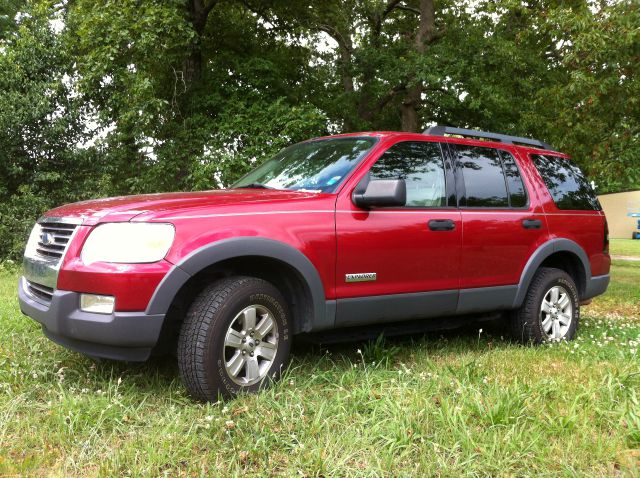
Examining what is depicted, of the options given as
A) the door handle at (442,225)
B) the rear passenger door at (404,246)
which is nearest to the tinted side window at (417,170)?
the rear passenger door at (404,246)

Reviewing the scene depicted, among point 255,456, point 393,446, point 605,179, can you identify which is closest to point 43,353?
point 255,456

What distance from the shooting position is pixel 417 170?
4.30 meters

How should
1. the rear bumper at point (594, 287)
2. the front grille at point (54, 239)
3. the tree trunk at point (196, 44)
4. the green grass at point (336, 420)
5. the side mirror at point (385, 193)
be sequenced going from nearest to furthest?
the green grass at point (336, 420) → the front grille at point (54, 239) → the side mirror at point (385, 193) → the rear bumper at point (594, 287) → the tree trunk at point (196, 44)

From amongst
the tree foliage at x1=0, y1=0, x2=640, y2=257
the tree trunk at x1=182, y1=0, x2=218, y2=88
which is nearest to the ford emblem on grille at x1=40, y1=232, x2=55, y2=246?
the tree foliage at x1=0, y1=0, x2=640, y2=257

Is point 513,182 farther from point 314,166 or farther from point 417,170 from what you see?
point 314,166

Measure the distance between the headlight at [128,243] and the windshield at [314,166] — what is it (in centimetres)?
122

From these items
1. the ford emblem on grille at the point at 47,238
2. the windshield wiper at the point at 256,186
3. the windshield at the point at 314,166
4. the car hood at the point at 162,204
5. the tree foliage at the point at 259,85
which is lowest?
the ford emblem on grille at the point at 47,238

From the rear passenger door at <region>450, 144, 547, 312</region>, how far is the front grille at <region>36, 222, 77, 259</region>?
2.76m

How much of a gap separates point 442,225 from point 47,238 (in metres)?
2.68

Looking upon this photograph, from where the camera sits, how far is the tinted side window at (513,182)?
4840 mm

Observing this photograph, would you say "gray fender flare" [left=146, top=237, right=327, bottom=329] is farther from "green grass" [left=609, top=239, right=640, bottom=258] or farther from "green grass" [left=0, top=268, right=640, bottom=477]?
"green grass" [left=609, top=239, right=640, bottom=258]

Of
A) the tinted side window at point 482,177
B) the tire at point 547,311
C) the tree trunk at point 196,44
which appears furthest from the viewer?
the tree trunk at point 196,44

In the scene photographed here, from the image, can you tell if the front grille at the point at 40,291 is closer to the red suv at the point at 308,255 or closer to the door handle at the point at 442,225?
the red suv at the point at 308,255

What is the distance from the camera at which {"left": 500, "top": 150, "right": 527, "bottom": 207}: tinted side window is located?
4.84 meters
